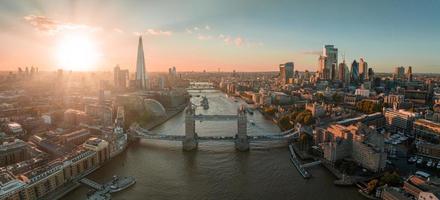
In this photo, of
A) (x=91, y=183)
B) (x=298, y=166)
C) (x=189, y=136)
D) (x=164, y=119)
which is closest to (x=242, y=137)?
(x=189, y=136)

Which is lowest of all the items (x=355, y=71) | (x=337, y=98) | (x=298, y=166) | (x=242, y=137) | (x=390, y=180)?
(x=298, y=166)

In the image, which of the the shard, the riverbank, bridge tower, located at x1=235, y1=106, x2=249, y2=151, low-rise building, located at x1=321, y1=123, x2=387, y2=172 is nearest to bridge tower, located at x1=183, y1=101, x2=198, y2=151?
bridge tower, located at x1=235, y1=106, x2=249, y2=151

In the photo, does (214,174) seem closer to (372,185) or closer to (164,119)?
(372,185)

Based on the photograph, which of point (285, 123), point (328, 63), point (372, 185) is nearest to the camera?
point (372, 185)

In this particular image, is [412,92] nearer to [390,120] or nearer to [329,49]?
[390,120]

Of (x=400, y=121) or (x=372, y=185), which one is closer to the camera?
(x=372, y=185)

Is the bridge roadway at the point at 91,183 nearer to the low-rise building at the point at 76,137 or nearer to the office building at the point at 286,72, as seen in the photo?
the low-rise building at the point at 76,137

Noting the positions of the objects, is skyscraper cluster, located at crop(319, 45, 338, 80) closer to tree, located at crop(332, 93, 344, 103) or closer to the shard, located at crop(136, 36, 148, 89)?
tree, located at crop(332, 93, 344, 103)

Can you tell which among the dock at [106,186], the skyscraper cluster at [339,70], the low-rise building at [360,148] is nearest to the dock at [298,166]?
the low-rise building at [360,148]

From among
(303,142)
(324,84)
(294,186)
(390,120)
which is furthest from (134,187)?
(324,84)
